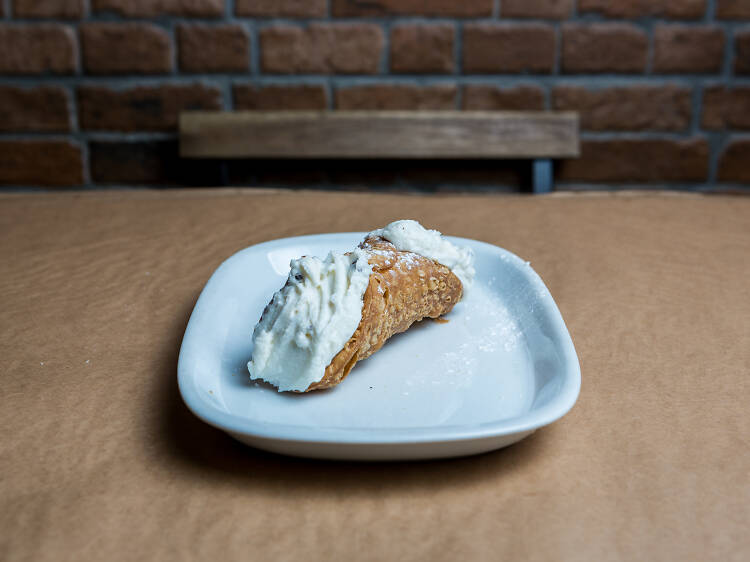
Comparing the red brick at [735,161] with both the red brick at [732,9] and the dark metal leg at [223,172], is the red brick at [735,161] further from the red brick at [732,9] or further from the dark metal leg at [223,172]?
the dark metal leg at [223,172]

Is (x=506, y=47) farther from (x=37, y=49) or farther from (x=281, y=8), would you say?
(x=37, y=49)

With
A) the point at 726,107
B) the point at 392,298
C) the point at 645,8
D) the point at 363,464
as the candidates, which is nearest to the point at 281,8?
the point at 645,8

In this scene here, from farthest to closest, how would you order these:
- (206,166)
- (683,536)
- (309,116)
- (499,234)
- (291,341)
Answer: (206,166) → (309,116) → (499,234) → (291,341) → (683,536)

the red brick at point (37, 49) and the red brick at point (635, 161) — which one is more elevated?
the red brick at point (37, 49)

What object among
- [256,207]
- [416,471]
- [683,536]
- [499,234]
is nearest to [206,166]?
[256,207]

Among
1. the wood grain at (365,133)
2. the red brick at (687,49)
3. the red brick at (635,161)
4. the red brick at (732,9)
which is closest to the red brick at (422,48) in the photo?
the wood grain at (365,133)

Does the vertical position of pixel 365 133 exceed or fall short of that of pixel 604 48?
it falls short

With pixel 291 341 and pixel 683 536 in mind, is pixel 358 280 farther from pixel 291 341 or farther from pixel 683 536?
pixel 683 536
